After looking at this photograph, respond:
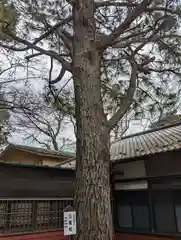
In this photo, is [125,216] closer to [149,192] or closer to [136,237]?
[136,237]

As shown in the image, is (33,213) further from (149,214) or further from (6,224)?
(149,214)

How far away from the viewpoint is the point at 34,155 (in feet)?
40.2

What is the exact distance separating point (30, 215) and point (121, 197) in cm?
246

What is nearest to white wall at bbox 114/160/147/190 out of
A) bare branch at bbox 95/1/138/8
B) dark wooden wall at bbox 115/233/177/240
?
dark wooden wall at bbox 115/233/177/240

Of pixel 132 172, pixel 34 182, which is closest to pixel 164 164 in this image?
pixel 132 172

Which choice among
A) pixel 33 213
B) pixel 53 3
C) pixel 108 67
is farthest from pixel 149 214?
pixel 53 3

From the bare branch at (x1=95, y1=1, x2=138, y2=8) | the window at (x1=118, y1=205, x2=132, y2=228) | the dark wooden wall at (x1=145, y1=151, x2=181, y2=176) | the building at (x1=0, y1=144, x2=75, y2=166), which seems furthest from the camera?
the building at (x1=0, y1=144, x2=75, y2=166)

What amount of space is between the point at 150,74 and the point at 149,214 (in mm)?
3361

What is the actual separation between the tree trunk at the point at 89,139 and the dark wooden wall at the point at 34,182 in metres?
2.85

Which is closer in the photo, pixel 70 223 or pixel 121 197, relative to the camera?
pixel 70 223

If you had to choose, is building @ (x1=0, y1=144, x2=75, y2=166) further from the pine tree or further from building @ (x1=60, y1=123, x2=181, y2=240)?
the pine tree

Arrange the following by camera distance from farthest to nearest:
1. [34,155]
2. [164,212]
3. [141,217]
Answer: [34,155]
[141,217]
[164,212]

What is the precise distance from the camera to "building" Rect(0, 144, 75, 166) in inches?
466

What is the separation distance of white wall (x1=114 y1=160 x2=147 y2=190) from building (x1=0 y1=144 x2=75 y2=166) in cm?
436
